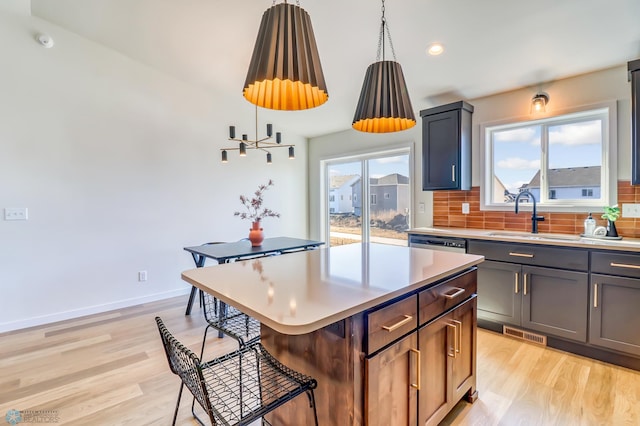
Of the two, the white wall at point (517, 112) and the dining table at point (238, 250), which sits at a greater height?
the white wall at point (517, 112)

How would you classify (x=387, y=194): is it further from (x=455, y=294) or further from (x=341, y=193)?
(x=455, y=294)

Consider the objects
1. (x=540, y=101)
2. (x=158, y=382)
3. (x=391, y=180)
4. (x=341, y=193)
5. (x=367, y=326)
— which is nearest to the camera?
(x=367, y=326)

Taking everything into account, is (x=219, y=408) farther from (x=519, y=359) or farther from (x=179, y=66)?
(x=179, y=66)

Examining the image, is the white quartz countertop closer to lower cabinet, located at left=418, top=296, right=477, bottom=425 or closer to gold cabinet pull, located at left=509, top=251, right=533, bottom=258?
lower cabinet, located at left=418, top=296, right=477, bottom=425

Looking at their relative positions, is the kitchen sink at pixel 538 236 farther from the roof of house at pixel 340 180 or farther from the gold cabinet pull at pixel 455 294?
the roof of house at pixel 340 180

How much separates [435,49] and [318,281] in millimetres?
2470

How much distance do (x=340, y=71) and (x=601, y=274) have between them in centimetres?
293

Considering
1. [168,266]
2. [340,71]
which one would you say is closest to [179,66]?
[340,71]

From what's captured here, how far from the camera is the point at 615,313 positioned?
2271mm

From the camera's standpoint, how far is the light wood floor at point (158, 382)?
72.4 inches

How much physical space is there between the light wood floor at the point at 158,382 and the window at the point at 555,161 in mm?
1456

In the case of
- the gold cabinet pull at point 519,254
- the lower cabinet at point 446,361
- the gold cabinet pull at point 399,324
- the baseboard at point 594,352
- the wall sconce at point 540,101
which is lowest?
the baseboard at point 594,352

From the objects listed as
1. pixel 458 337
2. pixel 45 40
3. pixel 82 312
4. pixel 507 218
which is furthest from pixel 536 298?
pixel 45 40

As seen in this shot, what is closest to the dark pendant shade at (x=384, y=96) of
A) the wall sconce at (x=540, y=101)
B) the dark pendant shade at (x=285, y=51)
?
the dark pendant shade at (x=285, y=51)
